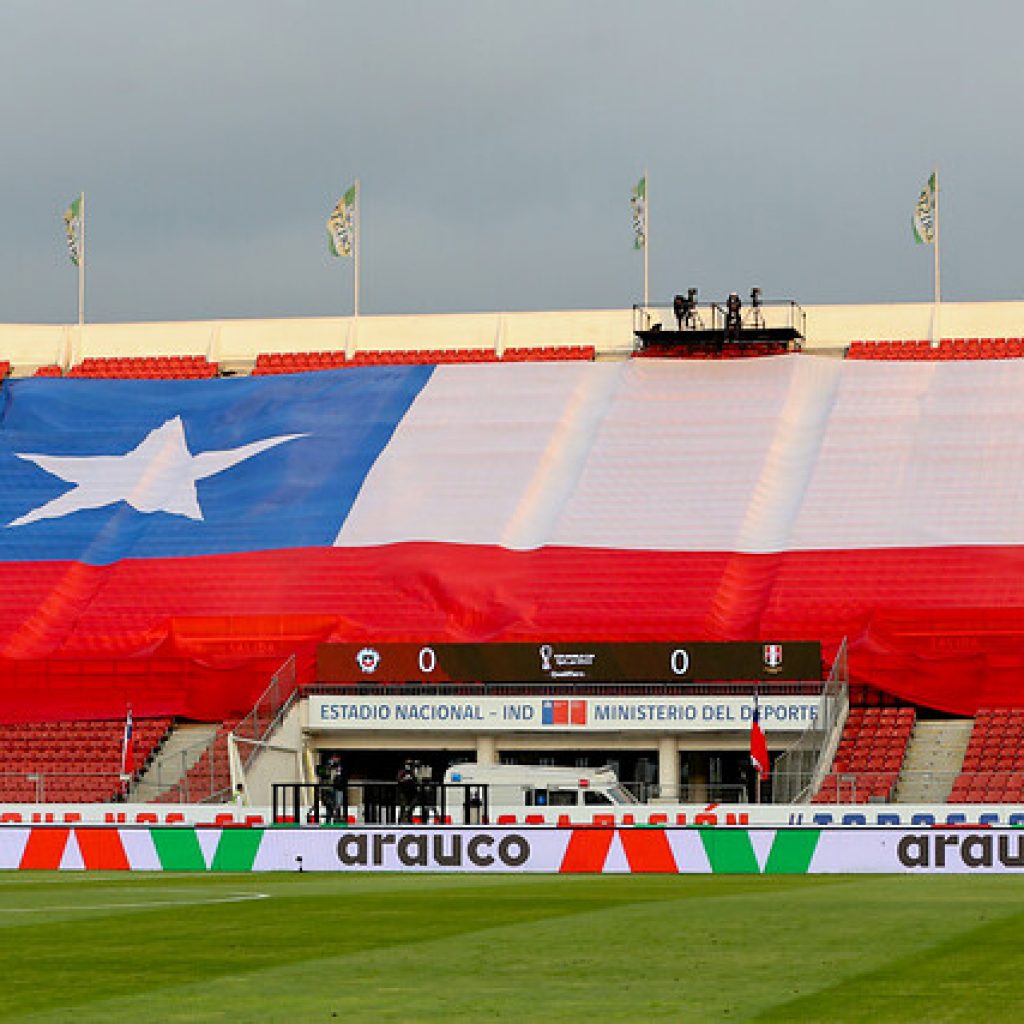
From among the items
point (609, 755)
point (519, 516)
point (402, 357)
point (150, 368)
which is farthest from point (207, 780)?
point (150, 368)

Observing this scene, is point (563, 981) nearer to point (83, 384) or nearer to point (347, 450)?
point (347, 450)

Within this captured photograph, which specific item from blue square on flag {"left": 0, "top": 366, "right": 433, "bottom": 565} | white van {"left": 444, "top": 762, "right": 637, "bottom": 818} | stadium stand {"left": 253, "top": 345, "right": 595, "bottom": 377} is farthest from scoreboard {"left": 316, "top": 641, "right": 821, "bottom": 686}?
stadium stand {"left": 253, "top": 345, "right": 595, "bottom": 377}

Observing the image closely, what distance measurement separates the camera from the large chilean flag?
61.0m

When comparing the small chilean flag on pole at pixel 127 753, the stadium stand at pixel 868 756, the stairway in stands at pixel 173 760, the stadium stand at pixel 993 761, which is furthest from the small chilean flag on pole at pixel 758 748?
the small chilean flag on pole at pixel 127 753

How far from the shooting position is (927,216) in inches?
3063

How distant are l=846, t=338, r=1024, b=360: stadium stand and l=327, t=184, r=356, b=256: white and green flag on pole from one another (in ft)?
63.0

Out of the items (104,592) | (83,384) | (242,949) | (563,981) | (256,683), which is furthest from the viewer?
(83,384)

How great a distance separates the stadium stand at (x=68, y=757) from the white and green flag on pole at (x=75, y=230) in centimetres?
2626

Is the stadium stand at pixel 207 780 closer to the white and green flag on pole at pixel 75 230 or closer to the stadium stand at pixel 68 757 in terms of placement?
the stadium stand at pixel 68 757

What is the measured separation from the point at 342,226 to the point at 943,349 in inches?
888

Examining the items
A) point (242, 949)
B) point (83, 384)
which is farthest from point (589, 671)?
point (242, 949)

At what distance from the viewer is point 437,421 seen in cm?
7056

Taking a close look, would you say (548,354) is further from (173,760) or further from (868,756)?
(868,756)

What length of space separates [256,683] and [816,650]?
49.2 ft
